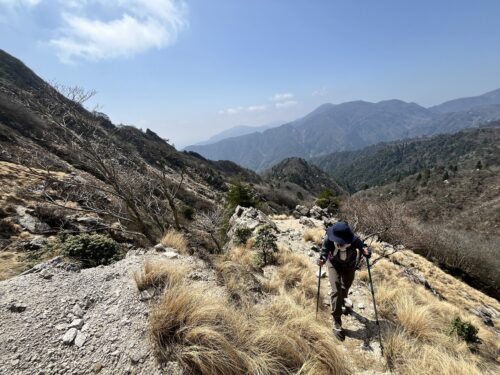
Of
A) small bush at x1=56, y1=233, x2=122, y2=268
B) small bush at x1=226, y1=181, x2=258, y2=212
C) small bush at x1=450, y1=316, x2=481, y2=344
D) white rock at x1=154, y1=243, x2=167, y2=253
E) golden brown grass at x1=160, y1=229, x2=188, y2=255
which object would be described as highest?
small bush at x1=56, y1=233, x2=122, y2=268

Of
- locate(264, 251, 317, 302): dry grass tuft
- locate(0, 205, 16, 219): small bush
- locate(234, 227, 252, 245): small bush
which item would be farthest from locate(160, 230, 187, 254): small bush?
locate(0, 205, 16, 219): small bush

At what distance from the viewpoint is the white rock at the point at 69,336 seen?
10.5 ft

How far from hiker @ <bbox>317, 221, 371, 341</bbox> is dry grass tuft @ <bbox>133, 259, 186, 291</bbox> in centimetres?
289

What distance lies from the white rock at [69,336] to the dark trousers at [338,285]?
4181 millimetres

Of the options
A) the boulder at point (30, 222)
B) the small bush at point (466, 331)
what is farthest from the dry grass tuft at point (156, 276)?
the boulder at point (30, 222)

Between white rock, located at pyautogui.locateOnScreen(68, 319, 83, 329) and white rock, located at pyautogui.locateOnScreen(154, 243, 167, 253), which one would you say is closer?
white rock, located at pyautogui.locateOnScreen(68, 319, 83, 329)

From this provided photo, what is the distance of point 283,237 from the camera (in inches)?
526

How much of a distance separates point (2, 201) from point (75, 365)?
14.6 metres

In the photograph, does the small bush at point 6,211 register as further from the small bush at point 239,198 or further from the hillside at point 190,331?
the small bush at point 239,198

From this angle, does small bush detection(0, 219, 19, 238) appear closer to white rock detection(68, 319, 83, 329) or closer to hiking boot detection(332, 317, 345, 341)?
white rock detection(68, 319, 83, 329)

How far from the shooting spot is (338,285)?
203 inches

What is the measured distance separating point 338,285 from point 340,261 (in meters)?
0.46

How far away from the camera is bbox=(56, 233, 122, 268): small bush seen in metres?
6.22

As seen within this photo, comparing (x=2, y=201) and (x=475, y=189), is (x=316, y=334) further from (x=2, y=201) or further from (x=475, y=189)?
(x=475, y=189)
